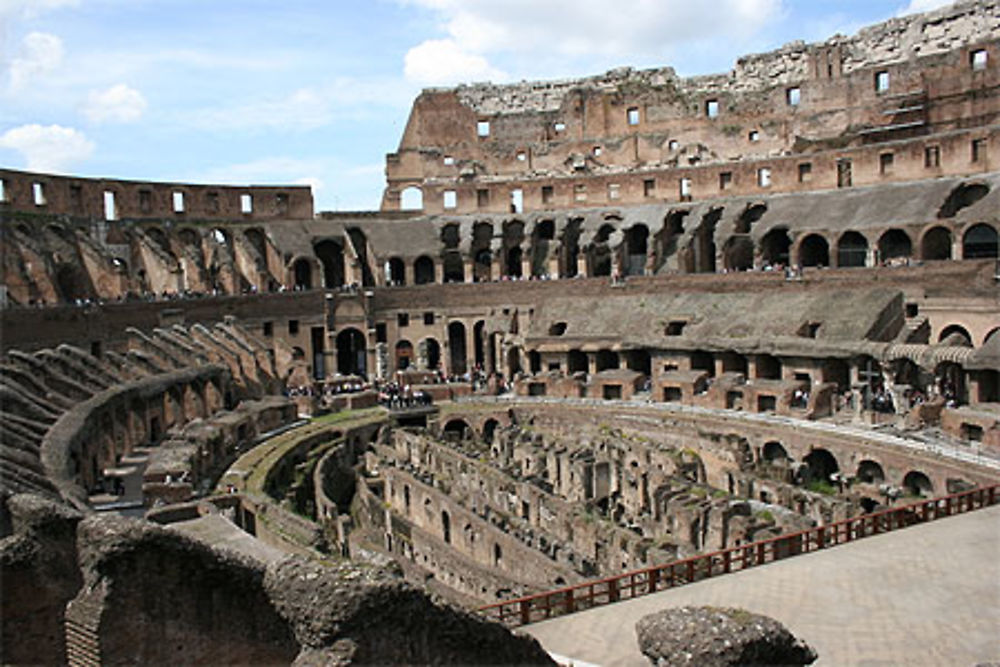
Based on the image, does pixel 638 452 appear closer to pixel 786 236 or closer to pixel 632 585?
pixel 632 585

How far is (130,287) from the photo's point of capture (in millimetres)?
43531

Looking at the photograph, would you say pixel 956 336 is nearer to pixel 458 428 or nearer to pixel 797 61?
pixel 458 428

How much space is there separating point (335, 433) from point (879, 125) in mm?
35170

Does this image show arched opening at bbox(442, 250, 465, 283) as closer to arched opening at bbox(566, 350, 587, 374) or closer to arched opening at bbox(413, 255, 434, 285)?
arched opening at bbox(413, 255, 434, 285)

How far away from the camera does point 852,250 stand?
137ft

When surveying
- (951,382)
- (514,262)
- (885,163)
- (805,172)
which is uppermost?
(805,172)

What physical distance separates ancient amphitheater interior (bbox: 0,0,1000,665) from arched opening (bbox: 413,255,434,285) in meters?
1.64

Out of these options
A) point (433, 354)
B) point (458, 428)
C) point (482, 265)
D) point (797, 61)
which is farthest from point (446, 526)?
point (797, 61)

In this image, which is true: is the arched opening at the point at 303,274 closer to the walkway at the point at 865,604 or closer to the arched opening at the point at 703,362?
the arched opening at the point at 703,362

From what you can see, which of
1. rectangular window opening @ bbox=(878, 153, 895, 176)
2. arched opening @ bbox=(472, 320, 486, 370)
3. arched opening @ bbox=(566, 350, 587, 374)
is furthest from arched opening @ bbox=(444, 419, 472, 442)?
rectangular window opening @ bbox=(878, 153, 895, 176)

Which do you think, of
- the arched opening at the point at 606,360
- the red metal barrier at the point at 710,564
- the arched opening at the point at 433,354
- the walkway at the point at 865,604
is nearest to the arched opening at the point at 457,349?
the arched opening at the point at 433,354

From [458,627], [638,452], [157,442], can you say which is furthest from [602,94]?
[458,627]

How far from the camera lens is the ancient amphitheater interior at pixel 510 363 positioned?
9289mm

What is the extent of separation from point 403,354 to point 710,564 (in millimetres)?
35359
